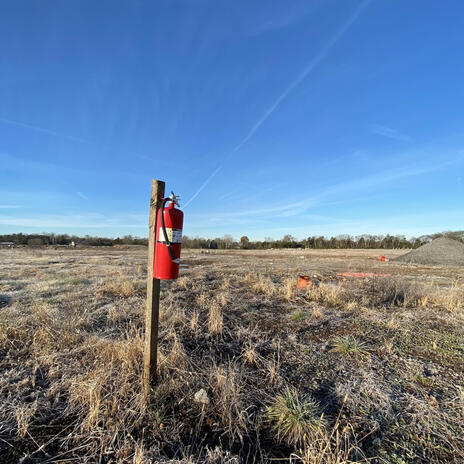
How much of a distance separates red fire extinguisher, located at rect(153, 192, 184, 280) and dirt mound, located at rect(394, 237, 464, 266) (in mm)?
21709

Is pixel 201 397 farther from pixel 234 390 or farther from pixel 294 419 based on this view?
pixel 294 419

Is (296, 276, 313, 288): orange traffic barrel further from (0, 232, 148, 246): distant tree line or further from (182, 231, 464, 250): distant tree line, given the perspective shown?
(0, 232, 148, 246): distant tree line

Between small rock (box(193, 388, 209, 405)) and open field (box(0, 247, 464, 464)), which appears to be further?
small rock (box(193, 388, 209, 405))

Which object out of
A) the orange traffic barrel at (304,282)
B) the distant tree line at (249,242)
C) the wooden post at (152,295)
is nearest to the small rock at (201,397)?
the wooden post at (152,295)

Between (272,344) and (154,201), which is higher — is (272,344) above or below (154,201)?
below

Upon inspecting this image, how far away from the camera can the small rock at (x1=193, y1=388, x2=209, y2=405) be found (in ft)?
7.26

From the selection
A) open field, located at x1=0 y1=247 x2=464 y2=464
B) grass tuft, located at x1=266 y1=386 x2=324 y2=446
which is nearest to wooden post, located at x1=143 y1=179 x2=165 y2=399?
open field, located at x1=0 y1=247 x2=464 y2=464

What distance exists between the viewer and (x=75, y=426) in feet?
6.23

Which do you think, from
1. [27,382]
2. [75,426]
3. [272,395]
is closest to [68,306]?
[27,382]

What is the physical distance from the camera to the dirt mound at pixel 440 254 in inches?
647

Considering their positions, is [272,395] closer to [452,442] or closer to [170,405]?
[170,405]

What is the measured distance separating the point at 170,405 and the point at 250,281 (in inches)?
251

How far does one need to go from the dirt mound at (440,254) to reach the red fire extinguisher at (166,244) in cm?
2171

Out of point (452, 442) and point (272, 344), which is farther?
point (272, 344)
